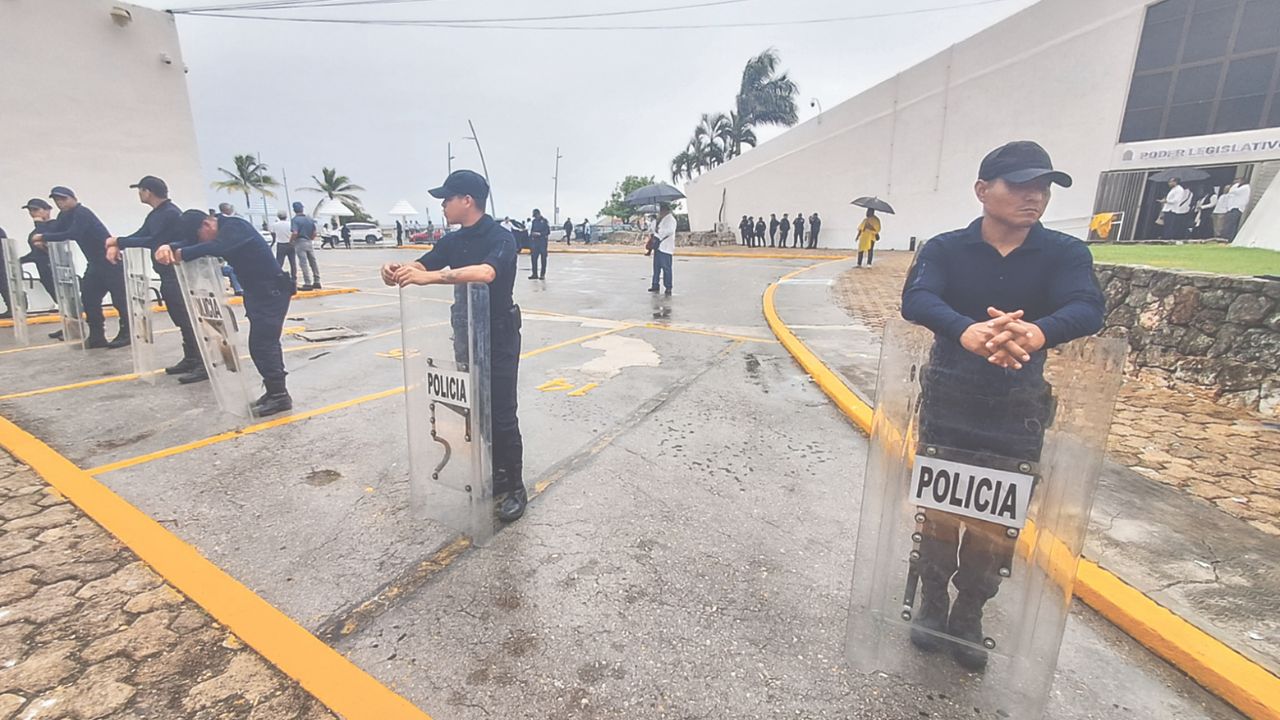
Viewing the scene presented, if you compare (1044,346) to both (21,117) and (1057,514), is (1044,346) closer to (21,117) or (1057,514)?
(1057,514)

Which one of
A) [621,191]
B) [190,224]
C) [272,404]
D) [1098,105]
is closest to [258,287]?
[272,404]

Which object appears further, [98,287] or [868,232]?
[868,232]

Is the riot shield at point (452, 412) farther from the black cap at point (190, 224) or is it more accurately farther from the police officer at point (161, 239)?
the police officer at point (161, 239)

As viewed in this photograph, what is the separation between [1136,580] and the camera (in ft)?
8.00

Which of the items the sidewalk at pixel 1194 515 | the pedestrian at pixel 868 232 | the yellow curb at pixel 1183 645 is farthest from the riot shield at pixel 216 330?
the pedestrian at pixel 868 232

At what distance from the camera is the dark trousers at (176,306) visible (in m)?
5.59

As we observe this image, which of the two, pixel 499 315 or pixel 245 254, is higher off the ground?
pixel 245 254

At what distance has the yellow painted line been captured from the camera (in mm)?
1831

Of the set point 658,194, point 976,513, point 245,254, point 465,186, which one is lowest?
point 976,513

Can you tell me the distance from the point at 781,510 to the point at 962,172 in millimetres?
23039

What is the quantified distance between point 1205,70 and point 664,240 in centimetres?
1832

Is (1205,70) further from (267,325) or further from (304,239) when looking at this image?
(304,239)

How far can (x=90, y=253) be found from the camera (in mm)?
6348

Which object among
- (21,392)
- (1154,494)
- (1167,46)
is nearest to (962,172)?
(1167,46)
